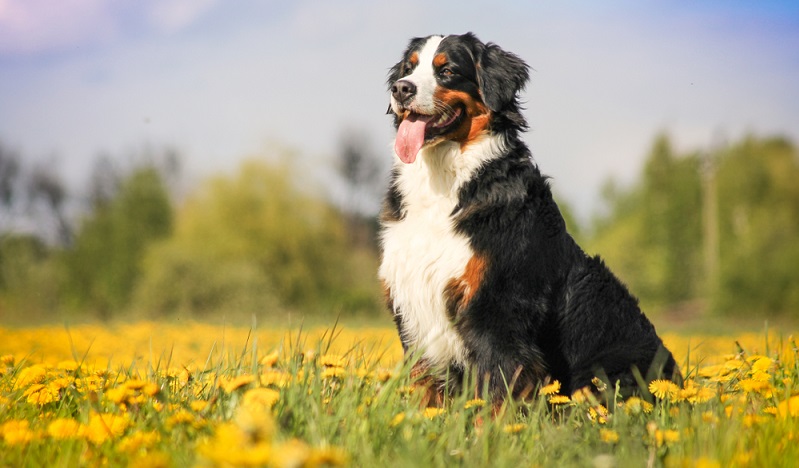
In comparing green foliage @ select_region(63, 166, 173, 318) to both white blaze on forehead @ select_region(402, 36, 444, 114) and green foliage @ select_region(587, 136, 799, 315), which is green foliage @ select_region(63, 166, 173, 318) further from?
white blaze on forehead @ select_region(402, 36, 444, 114)

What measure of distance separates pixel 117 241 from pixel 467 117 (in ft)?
95.2

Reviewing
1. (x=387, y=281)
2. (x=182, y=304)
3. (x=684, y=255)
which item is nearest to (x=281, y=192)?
(x=182, y=304)

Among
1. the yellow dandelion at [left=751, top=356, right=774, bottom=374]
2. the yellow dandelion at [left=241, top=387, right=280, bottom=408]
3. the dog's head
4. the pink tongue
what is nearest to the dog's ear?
the dog's head

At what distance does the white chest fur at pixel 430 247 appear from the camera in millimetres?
4227

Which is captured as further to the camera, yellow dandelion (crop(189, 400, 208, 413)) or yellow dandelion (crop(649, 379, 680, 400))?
yellow dandelion (crop(649, 379, 680, 400))

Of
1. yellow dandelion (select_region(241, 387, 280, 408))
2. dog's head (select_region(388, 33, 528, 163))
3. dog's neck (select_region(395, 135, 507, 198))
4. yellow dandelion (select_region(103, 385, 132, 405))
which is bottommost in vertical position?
yellow dandelion (select_region(103, 385, 132, 405))

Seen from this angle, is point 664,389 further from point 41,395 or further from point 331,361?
point 41,395

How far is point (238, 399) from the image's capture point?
3.03 m

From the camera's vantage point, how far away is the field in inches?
99.0

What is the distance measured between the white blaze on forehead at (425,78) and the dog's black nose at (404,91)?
3 cm

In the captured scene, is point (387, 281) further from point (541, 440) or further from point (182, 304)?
point (182, 304)

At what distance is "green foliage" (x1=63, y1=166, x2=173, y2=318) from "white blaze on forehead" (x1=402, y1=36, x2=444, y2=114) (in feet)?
90.7

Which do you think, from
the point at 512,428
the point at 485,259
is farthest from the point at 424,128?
the point at 512,428

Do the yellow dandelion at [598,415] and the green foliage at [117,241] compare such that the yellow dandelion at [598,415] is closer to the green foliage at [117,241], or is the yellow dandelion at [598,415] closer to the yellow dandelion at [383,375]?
the yellow dandelion at [383,375]
